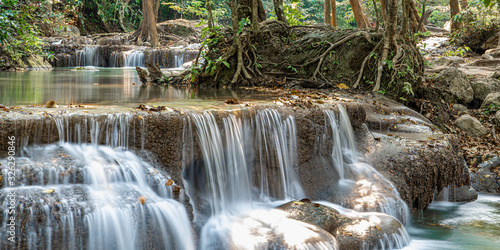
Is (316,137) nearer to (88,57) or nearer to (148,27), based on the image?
(88,57)

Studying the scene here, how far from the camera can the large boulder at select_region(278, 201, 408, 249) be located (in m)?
4.38

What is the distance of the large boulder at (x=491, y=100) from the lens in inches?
403

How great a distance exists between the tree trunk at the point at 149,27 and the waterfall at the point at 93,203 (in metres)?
20.3

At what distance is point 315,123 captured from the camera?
6051 millimetres

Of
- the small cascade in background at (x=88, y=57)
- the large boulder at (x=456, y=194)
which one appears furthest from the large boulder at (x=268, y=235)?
the small cascade in background at (x=88, y=57)

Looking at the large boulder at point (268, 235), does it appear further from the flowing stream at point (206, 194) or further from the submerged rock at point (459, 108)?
the submerged rock at point (459, 108)

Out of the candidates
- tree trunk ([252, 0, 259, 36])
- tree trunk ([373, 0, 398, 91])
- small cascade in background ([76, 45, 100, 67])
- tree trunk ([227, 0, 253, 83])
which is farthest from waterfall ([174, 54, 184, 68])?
tree trunk ([373, 0, 398, 91])

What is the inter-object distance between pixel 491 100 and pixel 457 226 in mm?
6147

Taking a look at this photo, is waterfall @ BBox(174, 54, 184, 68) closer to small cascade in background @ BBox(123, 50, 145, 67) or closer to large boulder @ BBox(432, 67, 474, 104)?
small cascade in background @ BBox(123, 50, 145, 67)

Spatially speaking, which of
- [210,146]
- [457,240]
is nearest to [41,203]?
[210,146]

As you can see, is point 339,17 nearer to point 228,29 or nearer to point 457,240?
point 228,29

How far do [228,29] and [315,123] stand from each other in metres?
5.38

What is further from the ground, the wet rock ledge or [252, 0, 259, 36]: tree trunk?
[252, 0, 259, 36]: tree trunk

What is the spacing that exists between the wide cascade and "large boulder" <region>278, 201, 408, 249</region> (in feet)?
0.11
